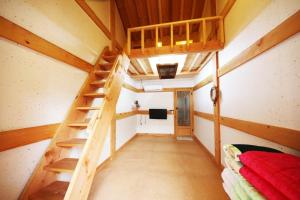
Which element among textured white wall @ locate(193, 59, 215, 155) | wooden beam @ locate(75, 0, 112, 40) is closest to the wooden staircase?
wooden beam @ locate(75, 0, 112, 40)

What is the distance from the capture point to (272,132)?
4.26 ft

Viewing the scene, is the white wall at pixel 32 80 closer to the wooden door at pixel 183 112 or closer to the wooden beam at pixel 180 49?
the wooden beam at pixel 180 49

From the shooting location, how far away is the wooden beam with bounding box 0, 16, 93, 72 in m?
1.19

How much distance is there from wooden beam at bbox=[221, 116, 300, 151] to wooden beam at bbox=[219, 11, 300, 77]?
2.58 ft

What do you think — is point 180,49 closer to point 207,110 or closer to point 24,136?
point 207,110

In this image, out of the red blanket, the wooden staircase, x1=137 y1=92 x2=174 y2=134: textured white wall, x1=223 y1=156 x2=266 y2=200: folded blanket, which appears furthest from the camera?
x1=137 y1=92 x2=174 y2=134: textured white wall

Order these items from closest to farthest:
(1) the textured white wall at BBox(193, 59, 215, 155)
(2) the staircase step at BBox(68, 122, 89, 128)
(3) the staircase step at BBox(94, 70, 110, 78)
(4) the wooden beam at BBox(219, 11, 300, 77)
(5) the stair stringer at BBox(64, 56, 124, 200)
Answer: (4) the wooden beam at BBox(219, 11, 300, 77) < (5) the stair stringer at BBox(64, 56, 124, 200) < (2) the staircase step at BBox(68, 122, 89, 128) < (3) the staircase step at BBox(94, 70, 110, 78) < (1) the textured white wall at BBox(193, 59, 215, 155)

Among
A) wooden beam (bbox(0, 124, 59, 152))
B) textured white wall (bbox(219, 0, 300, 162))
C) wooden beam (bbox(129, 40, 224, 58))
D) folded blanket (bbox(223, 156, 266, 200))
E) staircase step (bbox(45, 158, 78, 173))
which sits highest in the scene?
wooden beam (bbox(129, 40, 224, 58))

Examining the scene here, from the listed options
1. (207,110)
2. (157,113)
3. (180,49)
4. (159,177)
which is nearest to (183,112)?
(157,113)

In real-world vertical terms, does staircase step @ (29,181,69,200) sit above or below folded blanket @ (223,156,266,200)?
below

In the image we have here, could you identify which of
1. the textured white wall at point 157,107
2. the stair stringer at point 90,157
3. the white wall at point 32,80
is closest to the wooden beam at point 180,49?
the stair stringer at point 90,157

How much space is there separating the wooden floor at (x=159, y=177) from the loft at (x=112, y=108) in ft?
0.06

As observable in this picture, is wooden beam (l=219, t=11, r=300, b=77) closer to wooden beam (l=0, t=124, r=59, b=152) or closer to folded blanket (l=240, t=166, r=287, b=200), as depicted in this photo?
folded blanket (l=240, t=166, r=287, b=200)

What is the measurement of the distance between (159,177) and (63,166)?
1.60 m
